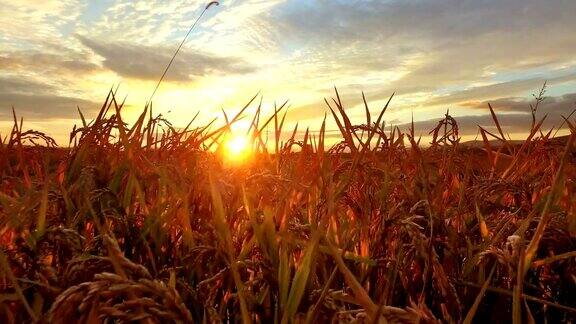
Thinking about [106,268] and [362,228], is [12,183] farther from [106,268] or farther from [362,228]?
[362,228]

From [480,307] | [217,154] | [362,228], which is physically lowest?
[480,307]

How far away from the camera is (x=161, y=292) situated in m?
1.18

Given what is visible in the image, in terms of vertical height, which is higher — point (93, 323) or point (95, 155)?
point (95, 155)

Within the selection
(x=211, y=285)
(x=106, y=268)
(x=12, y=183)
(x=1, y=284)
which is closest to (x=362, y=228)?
Answer: (x=211, y=285)

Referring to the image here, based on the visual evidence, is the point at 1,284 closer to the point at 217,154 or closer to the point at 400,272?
the point at 400,272

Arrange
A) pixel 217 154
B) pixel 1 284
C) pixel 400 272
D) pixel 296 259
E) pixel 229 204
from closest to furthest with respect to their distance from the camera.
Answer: pixel 1 284 → pixel 400 272 → pixel 296 259 → pixel 229 204 → pixel 217 154

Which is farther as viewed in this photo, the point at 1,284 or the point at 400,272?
the point at 400,272

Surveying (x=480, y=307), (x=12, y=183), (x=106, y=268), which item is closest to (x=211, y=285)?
(x=106, y=268)

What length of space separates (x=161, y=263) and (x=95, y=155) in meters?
1.57

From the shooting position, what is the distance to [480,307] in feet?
6.61

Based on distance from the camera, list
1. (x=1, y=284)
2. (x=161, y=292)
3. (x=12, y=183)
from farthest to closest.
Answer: (x=12, y=183)
(x=1, y=284)
(x=161, y=292)

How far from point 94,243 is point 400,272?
1.13m

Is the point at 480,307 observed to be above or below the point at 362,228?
below

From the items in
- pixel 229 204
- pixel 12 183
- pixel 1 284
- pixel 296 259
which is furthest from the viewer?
pixel 12 183
